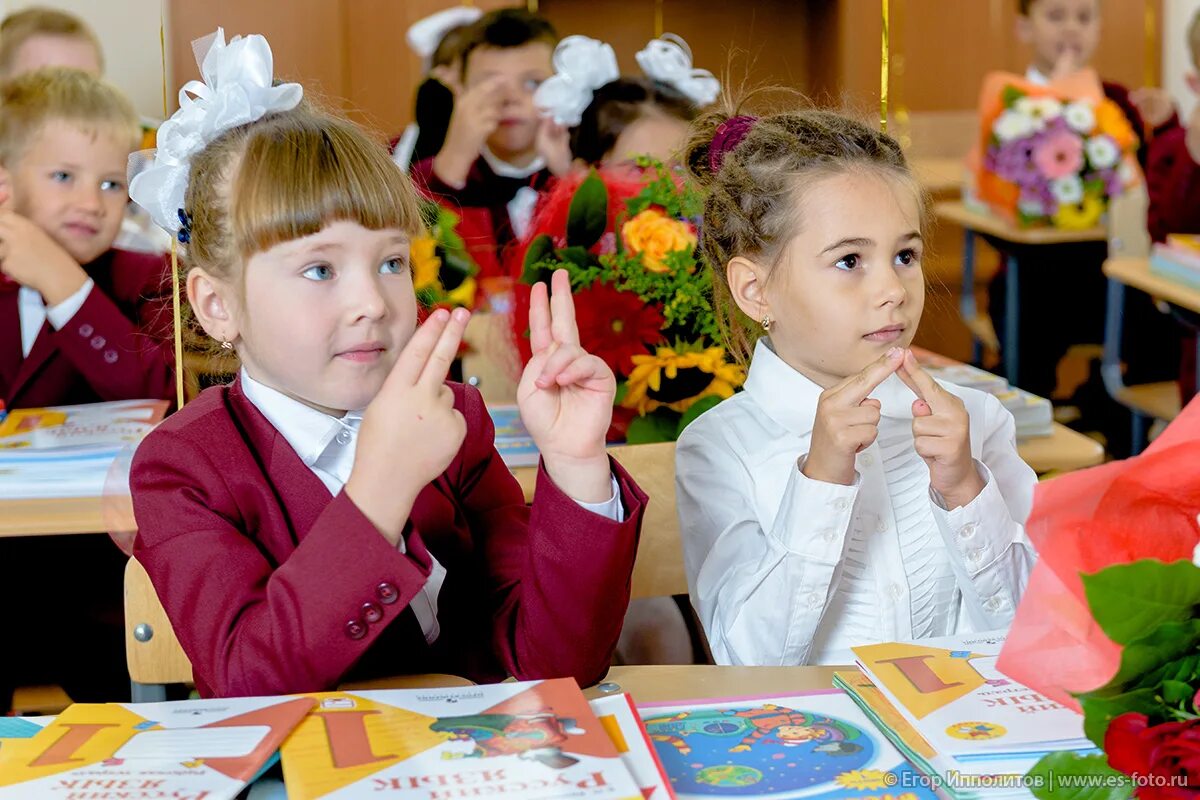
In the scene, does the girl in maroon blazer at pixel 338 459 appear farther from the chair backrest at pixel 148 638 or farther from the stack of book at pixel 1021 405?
the stack of book at pixel 1021 405

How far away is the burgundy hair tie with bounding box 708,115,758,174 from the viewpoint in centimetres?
163

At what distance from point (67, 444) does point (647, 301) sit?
2.97ft

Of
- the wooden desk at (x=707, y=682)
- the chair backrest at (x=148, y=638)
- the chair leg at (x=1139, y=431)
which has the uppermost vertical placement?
the wooden desk at (x=707, y=682)

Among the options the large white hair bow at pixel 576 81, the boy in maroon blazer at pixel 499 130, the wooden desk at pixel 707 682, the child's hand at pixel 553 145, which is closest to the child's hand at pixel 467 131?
the boy in maroon blazer at pixel 499 130

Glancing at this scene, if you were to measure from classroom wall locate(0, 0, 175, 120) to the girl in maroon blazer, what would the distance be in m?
1.93

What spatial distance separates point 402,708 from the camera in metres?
0.97

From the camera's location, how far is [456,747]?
2.96ft

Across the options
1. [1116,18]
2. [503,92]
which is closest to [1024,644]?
[503,92]

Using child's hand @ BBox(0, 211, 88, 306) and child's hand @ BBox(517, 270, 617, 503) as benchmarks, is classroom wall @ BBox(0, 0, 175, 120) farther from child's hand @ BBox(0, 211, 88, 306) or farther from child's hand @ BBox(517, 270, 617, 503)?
child's hand @ BBox(517, 270, 617, 503)

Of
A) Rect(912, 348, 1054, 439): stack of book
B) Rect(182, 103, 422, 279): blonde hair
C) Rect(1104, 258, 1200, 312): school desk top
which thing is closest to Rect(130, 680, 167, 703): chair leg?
Rect(182, 103, 422, 279): blonde hair

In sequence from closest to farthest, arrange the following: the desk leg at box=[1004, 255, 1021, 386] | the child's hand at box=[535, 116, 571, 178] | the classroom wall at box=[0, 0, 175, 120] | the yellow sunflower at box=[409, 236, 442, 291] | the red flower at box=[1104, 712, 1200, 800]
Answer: the red flower at box=[1104, 712, 1200, 800] < the yellow sunflower at box=[409, 236, 442, 291] < the classroom wall at box=[0, 0, 175, 120] < the child's hand at box=[535, 116, 571, 178] < the desk leg at box=[1004, 255, 1021, 386]

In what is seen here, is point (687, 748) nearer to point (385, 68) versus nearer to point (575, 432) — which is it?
point (575, 432)

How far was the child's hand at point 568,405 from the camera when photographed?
1.16 m

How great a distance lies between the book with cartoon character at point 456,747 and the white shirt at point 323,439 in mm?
294
